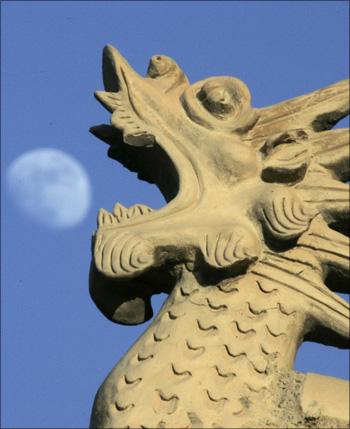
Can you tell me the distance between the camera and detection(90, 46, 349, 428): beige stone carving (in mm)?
5523

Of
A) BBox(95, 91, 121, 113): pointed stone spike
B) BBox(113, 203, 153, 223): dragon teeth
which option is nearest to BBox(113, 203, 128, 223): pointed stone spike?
BBox(113, 203, 153, 223): dragon teeth

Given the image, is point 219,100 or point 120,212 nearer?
point 120,212

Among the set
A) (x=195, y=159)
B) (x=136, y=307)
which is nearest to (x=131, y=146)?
(x=195, y=159)

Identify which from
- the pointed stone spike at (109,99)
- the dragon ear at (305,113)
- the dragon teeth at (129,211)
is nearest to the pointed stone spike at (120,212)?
the dragon teeth at (129,211)

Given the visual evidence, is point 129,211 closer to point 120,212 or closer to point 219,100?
point 120,212

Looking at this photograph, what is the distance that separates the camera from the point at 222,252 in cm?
588

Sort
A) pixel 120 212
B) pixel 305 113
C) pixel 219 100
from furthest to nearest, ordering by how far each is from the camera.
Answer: pixel 305 113 → pixel 219 100 → pixel 120 212

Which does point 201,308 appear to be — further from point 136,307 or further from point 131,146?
point 131,146

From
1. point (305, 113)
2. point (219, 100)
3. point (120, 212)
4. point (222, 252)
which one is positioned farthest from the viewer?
point (305, 113)

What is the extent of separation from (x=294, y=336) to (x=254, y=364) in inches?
10.8

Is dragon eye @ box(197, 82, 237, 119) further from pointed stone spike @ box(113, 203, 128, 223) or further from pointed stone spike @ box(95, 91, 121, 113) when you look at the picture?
pointed stone spike @ box(113, 203, 128, 223)

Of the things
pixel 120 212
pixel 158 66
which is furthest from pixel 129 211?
pixel 158 66

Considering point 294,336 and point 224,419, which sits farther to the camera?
point 294,336

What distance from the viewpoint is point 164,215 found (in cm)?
616
